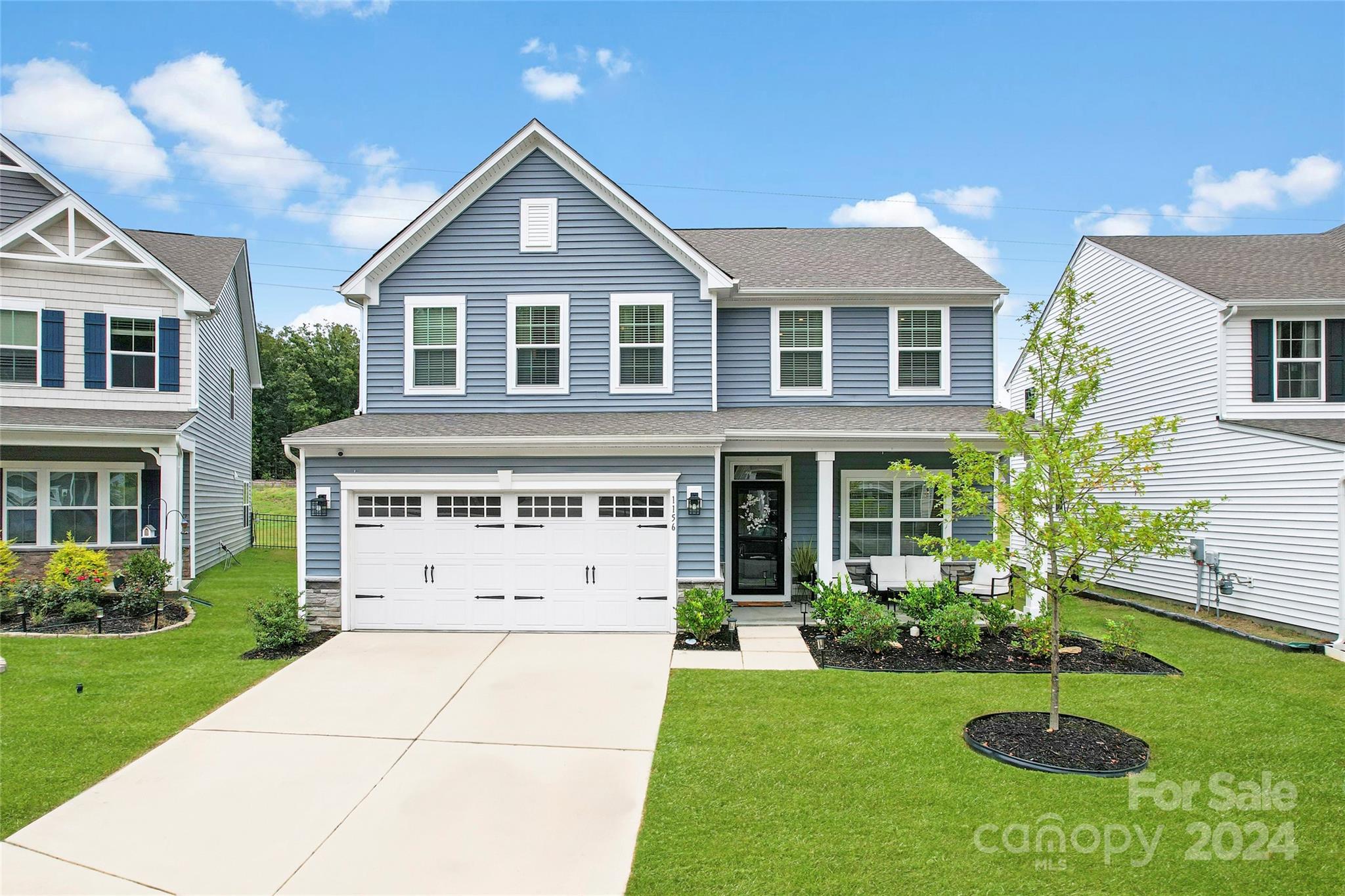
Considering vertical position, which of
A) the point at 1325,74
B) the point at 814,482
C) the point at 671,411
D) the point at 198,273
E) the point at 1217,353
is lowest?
the point at 814,482

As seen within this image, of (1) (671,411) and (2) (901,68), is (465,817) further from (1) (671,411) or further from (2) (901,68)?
(2) (901,68)

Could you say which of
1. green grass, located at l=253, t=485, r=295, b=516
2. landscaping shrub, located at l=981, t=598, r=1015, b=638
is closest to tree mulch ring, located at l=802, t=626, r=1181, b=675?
landscaping shrub, located at l=981, t=598, r=1015, b=638

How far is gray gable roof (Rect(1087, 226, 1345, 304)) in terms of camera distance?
12.6 meters

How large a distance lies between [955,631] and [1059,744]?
314cm

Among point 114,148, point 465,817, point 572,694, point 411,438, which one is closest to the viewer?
point 465,817

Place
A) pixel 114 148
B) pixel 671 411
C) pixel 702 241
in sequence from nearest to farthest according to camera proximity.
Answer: pixel 671 411
pixel 702 241
pixel 114 148

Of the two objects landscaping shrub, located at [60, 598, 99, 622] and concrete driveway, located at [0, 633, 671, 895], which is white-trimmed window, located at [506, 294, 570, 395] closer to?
concrete driveway, located at [0, 633, 671, 895]

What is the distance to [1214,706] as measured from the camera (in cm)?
767

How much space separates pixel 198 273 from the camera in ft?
55.3

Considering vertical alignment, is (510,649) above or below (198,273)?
below

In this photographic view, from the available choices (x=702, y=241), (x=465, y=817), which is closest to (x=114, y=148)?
(x=702, y=241)

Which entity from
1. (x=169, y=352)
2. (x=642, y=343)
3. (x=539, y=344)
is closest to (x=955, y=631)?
(x=642, y=343)

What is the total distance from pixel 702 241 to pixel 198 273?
1183 cm

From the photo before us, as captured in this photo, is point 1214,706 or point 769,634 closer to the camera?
point 1214,706
